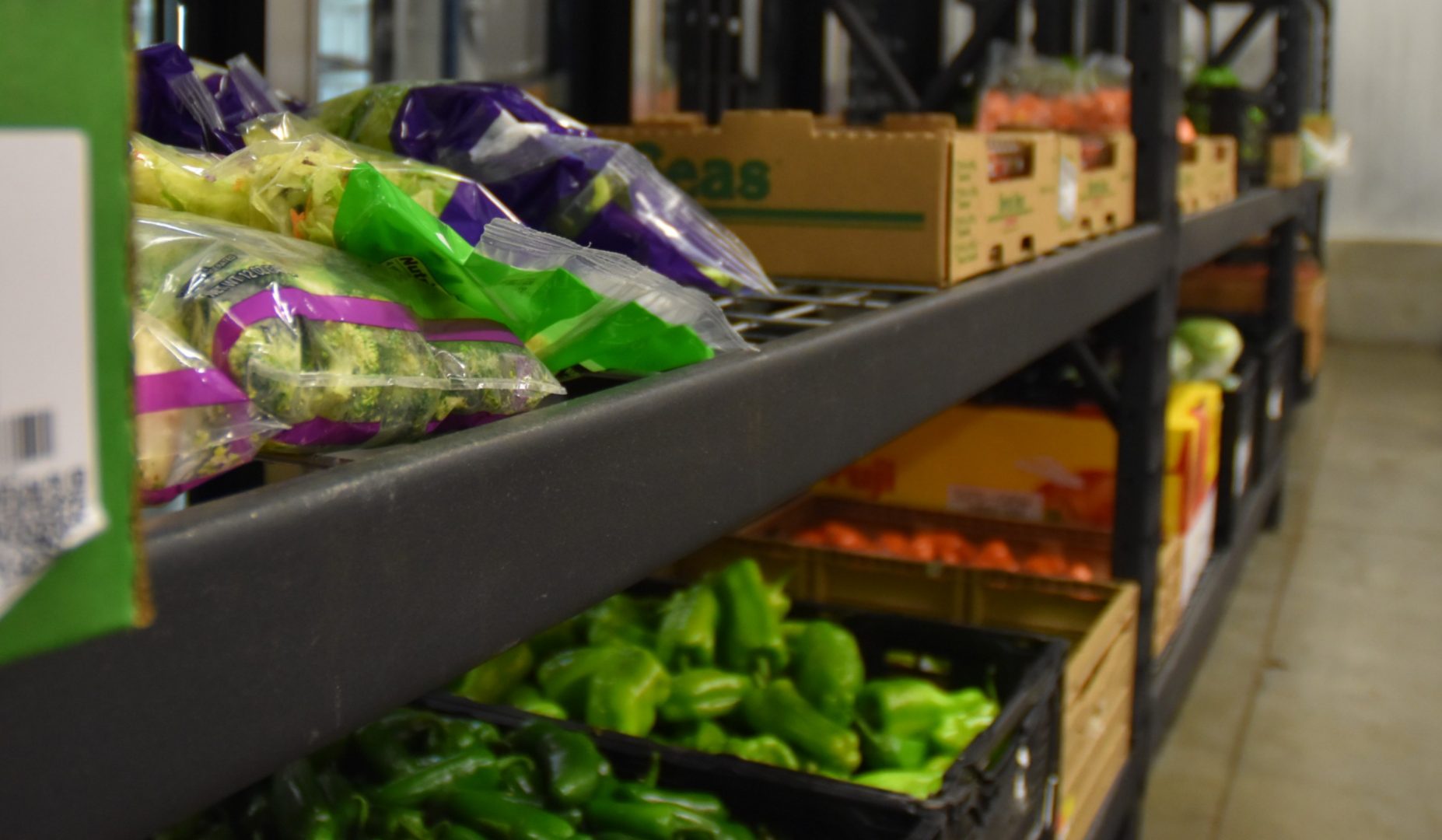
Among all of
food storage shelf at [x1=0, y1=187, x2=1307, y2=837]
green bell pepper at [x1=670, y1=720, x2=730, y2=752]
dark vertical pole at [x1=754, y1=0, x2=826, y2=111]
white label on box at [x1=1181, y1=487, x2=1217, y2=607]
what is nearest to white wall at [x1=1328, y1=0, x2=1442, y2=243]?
dark vertical pole at [x1=754, y1=0, x2=826, y2=111]

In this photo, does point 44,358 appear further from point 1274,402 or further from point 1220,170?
point 1274,402

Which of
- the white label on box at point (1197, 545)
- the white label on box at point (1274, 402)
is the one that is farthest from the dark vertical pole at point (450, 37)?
the white label on box at point (1274, 402)

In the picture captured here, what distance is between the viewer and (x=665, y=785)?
121 cm

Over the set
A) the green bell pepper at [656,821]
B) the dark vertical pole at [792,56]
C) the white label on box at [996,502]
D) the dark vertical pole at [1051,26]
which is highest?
the dark vertical pole at [1051,26]

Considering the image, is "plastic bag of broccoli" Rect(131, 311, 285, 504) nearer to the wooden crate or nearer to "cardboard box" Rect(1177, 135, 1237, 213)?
"cardboard box" Rect(1177, 135, 1237, 213)

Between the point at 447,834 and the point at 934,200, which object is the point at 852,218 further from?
the point at 447,834

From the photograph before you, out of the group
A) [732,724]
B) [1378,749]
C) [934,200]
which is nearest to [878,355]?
[934,200]

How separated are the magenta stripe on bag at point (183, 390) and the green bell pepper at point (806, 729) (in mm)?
1019

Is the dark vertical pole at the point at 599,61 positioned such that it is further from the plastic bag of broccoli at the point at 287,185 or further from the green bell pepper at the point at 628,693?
the plastic bag of broccoli at the point at 287,185

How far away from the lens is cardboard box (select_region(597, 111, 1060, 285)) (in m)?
1.17

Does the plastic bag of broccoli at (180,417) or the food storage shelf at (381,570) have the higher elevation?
the plastic bag of broccoli at (180,417)

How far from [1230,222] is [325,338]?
2.09 m

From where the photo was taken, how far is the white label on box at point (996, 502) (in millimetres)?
2338

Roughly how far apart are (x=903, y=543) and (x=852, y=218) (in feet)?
3.89
